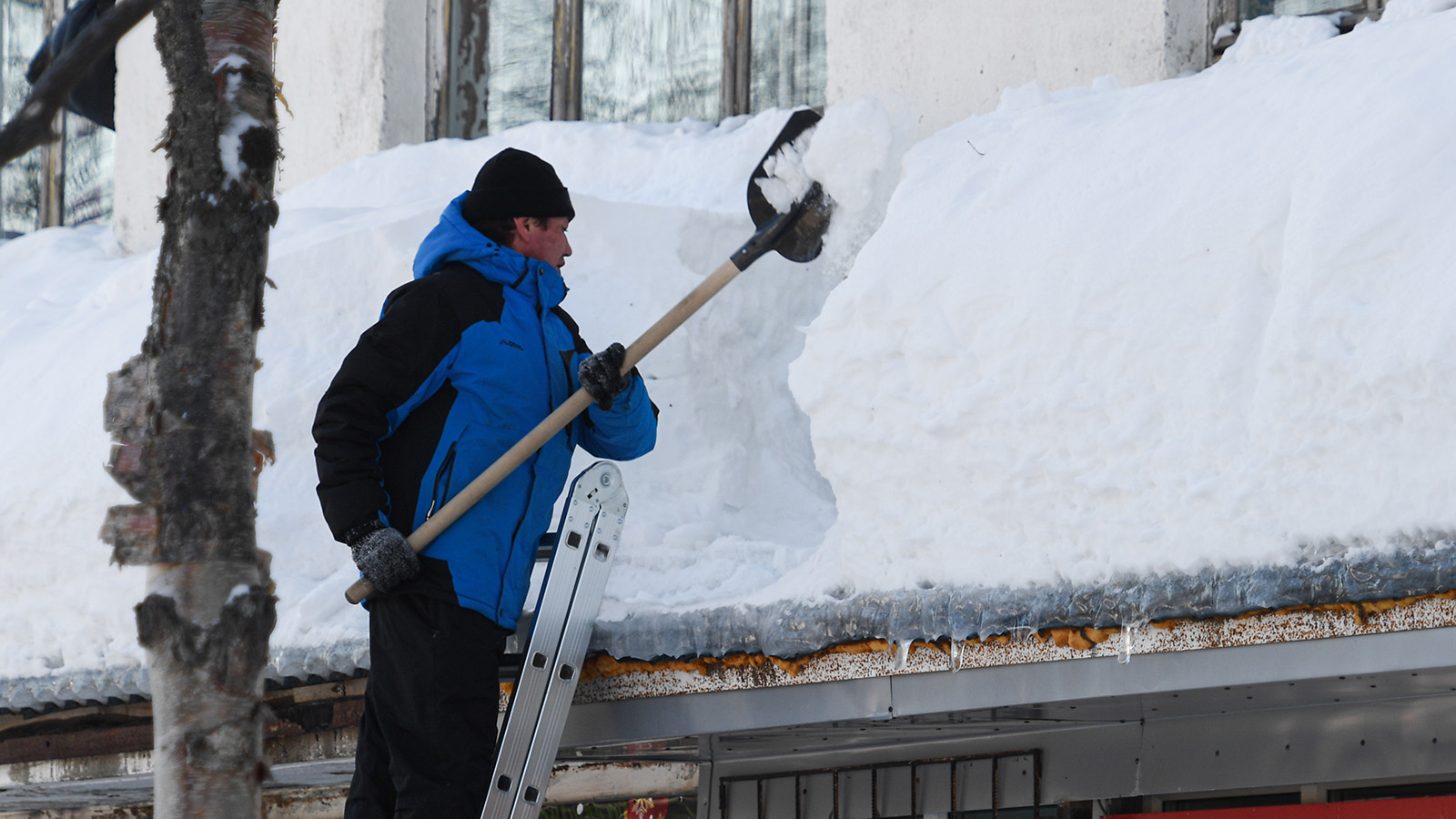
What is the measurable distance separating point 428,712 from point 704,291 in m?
1.18

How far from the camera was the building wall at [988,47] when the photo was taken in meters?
4.95

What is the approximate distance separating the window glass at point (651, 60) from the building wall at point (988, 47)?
1.03 m

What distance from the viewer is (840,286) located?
371cm

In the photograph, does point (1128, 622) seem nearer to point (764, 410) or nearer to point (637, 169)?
point (764, 410)

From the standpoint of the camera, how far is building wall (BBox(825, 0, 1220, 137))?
16.2 ft

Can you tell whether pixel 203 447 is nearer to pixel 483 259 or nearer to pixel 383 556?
pixel 383 556

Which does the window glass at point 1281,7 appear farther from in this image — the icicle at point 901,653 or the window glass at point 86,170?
the window glass at point 86,170

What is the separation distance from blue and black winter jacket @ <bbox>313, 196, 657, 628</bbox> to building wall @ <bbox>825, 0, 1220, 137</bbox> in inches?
90.2

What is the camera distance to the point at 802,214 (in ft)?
13.2

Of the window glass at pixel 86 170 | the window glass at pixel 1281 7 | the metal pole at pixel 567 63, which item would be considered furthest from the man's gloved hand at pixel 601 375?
the window glass at pixel 86 170

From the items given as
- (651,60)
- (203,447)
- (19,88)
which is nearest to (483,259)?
(203,447)

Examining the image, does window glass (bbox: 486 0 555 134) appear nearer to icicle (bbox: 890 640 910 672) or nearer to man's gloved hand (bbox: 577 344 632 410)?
man's gloved hand (bbox: 577 344 632 410)

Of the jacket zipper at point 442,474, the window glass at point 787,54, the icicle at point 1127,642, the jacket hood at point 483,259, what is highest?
the window glass at point 787,54

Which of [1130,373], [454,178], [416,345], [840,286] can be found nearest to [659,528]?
[840,286]
